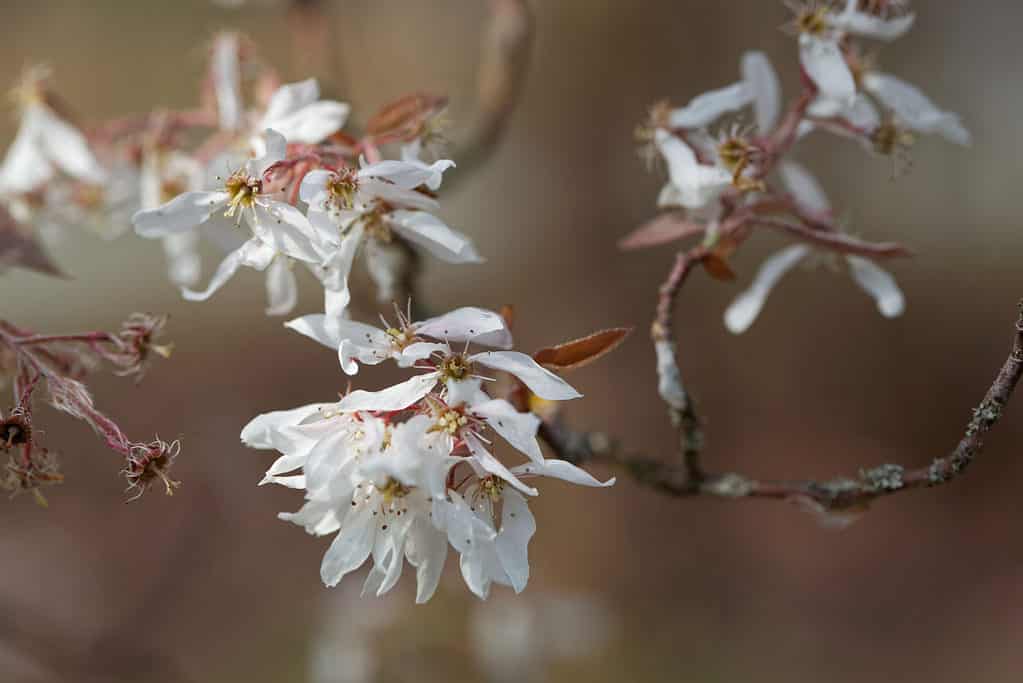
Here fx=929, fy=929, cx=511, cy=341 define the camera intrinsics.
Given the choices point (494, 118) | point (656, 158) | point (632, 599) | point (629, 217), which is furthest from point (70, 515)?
point (656, 158)

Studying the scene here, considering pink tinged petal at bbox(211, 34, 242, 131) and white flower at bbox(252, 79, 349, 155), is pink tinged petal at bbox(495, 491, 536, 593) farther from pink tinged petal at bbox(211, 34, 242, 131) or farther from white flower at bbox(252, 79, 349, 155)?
pink tinged petal at bbox(211, 34, 242, 131)

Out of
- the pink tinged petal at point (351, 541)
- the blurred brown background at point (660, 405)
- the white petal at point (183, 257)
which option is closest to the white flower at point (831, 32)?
the pink tinged petal at point (351, 541)

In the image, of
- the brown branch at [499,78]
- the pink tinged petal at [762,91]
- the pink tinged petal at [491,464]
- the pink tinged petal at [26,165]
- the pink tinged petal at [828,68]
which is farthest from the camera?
the brown branch at [499,78]

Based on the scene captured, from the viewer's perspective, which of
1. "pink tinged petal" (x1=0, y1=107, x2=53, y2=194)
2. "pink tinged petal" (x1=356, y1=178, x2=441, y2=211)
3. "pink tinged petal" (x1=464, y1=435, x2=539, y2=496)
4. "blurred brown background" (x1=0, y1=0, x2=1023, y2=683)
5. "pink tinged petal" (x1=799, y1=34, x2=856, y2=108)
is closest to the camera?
"pink tinged petal" (x1=464, y1=435, x2=539, y2=496)

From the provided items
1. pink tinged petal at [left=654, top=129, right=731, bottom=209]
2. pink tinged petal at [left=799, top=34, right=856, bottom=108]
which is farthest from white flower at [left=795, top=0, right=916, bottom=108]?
pink tinged petal at [left=654, top=129, right=731, bottom=209]

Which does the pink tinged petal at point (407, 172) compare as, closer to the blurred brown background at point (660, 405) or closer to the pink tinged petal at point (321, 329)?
the pink tinged petal at point (321, 329)

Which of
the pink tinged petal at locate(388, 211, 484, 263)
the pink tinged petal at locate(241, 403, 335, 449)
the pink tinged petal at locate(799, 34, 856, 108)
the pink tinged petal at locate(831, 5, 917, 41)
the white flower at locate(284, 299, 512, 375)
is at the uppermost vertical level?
the pink tinged petal at locate(831, 5, 917, 41)

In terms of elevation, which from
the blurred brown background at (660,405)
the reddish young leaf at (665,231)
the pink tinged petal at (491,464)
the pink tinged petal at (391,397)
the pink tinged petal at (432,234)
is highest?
the pink tinged petal at (432,234)
